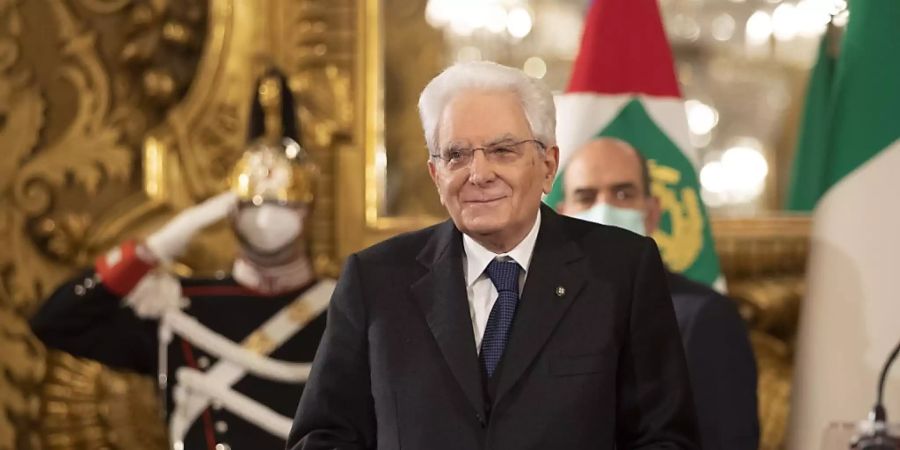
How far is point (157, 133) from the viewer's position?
3170mm

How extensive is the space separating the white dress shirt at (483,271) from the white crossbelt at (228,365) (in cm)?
124

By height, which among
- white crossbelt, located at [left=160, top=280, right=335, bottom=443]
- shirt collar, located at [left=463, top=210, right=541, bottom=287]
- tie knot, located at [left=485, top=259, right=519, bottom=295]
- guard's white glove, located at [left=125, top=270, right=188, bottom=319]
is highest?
shirt collar, located at [left=463, top=210, right=541, bottom=287]

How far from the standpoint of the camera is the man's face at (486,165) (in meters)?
1.44

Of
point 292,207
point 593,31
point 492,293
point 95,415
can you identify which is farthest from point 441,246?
point 95,415

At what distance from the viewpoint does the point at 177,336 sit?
2740 mm

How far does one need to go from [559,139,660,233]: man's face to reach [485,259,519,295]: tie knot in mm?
964

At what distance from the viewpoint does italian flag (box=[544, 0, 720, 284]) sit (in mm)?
2801

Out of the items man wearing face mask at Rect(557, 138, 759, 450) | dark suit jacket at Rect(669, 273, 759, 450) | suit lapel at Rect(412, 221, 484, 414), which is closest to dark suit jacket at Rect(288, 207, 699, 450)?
suit lapel at Rect(412, 221, 484, 414)

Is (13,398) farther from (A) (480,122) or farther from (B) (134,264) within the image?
(A) (480,122)

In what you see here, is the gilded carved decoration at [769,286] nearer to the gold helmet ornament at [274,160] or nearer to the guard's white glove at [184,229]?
the gold helmet ornament at [274,160]

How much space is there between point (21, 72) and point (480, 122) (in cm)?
210

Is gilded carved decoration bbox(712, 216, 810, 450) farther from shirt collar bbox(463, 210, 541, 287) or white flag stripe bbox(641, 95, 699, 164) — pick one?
shirt collar bbox(463, 210, 541, 287)

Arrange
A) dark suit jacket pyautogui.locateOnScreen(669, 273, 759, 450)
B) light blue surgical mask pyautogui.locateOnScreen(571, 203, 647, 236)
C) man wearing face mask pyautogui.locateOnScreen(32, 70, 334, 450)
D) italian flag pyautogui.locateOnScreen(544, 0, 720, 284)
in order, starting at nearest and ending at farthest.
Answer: dark suit jacket pyautogui.locateOnScreen(669, 273, 759, 450) → light blue surgical mask pyautogui.locateOnScreen(571, 203, 647, 236) → man wearing face mask pyautogui.locateOnScreen(32, 70, 334, 450) → italian flag pyautogui.locateOnScreen(544, 0, 720, 284)

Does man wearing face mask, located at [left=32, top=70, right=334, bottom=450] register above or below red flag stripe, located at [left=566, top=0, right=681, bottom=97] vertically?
below
